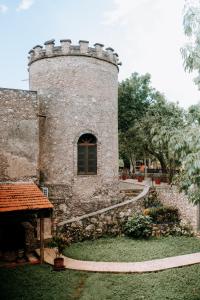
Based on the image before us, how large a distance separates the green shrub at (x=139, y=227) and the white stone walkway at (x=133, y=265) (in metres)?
2.89

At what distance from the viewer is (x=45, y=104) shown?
56.5 feet

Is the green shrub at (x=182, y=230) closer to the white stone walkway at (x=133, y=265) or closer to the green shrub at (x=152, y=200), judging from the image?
the green shrub at (x=152, y=200)

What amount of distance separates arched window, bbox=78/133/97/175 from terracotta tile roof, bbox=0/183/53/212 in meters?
3.51

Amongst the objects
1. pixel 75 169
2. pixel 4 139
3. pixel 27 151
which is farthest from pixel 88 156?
pixel 4 139

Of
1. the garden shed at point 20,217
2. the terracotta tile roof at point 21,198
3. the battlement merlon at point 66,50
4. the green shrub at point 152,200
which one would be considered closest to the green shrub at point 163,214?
the green shrub at point 152,200

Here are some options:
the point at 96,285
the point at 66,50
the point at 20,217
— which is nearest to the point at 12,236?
the point at 20,217

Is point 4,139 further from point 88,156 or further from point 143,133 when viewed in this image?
point 143,133

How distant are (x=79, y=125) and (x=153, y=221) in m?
6.49

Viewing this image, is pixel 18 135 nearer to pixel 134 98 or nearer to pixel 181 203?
pixel 181 203

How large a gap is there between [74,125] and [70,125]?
0.70ft

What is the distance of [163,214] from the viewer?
1744 cm

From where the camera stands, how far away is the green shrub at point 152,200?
18.8 m

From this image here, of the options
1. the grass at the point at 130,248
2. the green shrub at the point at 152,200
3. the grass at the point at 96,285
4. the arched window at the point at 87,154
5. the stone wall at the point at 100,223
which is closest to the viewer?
the grass at the point at 96,285

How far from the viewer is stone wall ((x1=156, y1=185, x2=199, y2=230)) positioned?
1622cm
